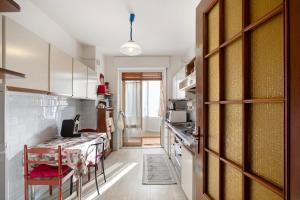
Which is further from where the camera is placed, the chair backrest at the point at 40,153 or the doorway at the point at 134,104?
the doorway at the point at 134,104

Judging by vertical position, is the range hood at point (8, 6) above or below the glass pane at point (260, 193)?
above

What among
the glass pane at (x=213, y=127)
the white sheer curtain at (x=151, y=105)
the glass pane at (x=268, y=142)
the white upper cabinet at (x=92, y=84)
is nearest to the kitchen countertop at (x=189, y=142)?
the glass pane at (x=213, y=127)

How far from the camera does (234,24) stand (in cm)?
98

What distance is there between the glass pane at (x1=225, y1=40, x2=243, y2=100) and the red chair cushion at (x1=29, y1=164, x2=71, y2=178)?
6.63ft

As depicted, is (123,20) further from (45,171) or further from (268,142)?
(268,142)

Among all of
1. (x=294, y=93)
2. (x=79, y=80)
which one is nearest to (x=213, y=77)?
(x=294, y=93)

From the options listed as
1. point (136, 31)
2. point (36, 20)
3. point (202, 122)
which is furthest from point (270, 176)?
point (136, 31)

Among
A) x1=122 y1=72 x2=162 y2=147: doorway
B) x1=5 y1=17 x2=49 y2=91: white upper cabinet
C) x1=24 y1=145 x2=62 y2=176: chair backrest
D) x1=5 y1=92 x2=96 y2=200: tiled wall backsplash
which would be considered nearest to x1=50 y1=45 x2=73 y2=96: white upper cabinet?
x1=5 y1=17 x2=49 y2=91: white upper cabinet

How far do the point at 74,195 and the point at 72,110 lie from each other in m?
1.75

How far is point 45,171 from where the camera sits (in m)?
2.26

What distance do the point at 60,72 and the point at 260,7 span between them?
257cm

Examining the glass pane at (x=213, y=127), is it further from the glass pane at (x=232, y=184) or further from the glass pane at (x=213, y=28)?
the glass pane at (x=213, y=28)

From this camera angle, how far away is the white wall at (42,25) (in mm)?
2369

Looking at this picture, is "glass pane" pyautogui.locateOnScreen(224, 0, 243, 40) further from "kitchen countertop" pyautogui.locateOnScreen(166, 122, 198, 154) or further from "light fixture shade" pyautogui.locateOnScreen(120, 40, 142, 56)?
"light fixture shade" pyautogui.locateOnScreen(120, 40, 142, 56)
